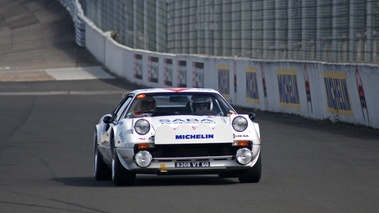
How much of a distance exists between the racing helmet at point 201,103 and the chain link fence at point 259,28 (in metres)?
8.82

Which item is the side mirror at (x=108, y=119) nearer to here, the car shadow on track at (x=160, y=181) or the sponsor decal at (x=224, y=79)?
the car shadow on track at (x=160, y=181)

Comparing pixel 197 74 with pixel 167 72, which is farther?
pixel 167 72

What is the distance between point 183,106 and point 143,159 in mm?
1382

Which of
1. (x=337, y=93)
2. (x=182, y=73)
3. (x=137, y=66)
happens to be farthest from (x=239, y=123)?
(x=137, y=66)

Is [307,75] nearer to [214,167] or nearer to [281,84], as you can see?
[281,84]

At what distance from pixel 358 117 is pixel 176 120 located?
29.9ft

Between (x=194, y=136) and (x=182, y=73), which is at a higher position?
(x=194, y=136)

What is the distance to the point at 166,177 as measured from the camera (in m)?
12.5

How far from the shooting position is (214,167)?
35.3 ft

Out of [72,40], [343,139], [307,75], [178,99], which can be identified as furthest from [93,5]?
[178,99]

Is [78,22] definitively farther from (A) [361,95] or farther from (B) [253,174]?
(B) [253,174]

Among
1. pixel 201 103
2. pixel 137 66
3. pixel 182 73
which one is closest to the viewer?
pixel 201 103

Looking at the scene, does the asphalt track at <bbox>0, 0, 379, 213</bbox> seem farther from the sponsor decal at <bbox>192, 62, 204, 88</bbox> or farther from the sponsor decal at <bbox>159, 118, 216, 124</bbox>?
the sponsor decal at <bbox>192, 62, 204, 88</bbox>

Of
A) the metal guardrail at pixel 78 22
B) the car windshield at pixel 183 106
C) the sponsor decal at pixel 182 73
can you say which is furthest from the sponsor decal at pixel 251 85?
the metal guardrail at pixel 78 22
